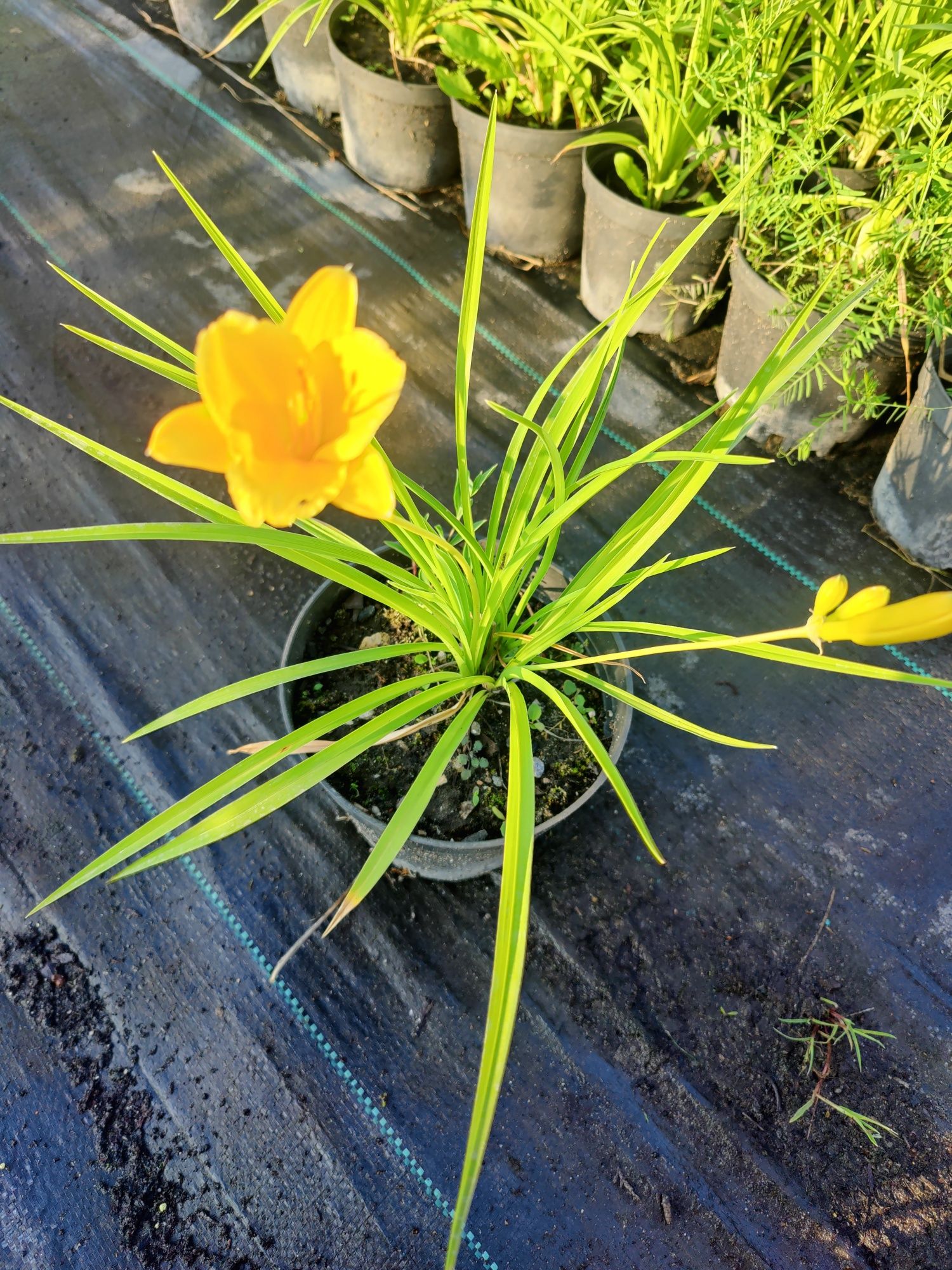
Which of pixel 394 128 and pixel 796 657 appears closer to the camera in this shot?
pixel 796 657

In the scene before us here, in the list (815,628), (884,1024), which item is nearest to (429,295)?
(815,628)

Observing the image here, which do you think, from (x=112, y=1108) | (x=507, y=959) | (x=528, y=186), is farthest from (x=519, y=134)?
(x=112, y=1108)

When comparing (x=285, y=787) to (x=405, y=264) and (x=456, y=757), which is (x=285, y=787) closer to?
(x=456, y=757)

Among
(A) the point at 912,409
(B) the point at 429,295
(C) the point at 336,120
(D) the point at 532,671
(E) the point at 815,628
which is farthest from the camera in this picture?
(C) the point at 336,120

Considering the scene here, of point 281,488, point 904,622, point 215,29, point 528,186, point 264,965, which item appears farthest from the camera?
point 215,29

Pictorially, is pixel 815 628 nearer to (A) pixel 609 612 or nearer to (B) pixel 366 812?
(B) pixel 366 812
